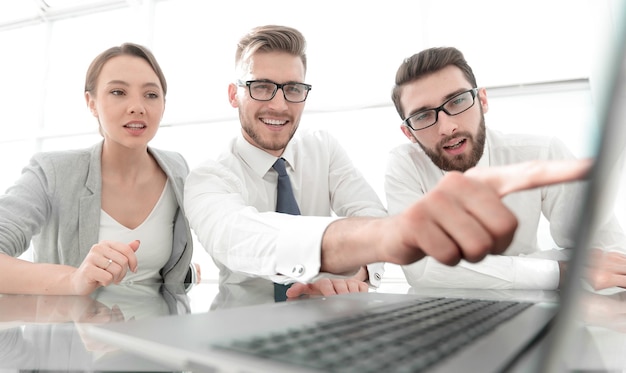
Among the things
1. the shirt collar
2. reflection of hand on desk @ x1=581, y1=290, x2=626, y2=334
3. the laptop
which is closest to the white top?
the shirt collar

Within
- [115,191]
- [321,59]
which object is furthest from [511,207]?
[321,59]

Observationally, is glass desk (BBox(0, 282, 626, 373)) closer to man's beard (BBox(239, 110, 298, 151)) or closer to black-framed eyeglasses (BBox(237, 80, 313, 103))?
man's beard (BBox(239, 110, 298, 151))

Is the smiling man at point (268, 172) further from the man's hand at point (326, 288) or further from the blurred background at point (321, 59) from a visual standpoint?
the blurred background at point (321, 59)

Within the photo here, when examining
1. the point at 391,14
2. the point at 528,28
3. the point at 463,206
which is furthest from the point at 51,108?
the point at 463,206

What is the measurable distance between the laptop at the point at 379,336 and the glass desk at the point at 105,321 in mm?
21

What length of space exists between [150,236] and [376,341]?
4.62ft

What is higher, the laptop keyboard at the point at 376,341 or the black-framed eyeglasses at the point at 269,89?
the black-framed eyeglasses at the point at 269,89

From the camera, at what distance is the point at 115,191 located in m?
1.67

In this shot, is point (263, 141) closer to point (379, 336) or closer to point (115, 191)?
point (115, 191)

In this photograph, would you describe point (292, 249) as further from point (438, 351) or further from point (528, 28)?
point (528, 28)

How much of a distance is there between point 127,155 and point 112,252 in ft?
2.52

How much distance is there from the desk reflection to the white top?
37cm

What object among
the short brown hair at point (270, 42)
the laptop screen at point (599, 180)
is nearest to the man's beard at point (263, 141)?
the short brown hair at point (270, 42)

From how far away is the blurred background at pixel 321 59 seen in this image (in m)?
3.33
